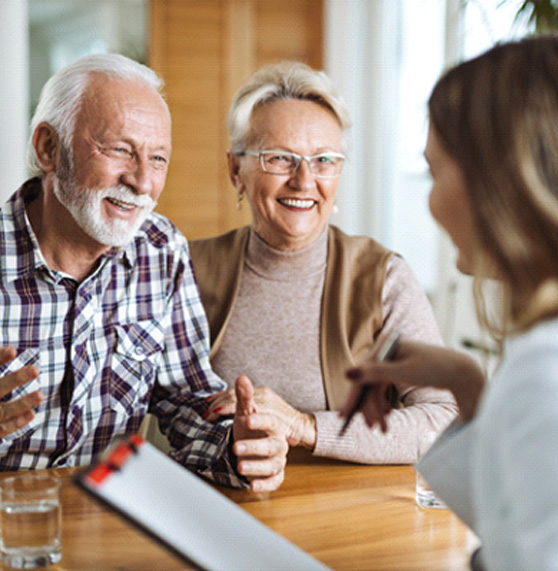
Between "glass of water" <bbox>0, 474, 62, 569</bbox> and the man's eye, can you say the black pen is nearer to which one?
"glass of water" <bbox>0, 474, 62, 569</bbox>

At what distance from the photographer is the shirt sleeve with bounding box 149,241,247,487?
1.56 metres

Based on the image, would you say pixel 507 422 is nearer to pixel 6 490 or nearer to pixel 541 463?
pixel 541 463

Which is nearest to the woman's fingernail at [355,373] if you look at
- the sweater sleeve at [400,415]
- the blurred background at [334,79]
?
the sweater sleeve at [400,415]

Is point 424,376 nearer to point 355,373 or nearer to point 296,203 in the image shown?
point 355,373

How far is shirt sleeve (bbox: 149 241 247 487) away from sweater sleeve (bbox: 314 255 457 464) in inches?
8.7

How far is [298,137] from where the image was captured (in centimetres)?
193

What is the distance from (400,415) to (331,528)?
1.61 feet

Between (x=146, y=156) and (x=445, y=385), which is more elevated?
(x=146, y=156)

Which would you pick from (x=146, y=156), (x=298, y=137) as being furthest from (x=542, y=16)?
(x=146, y=156)

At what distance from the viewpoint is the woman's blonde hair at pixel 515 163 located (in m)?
0.69

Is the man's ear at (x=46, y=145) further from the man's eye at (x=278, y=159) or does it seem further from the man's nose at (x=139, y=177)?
the man's eye at (x=278, y=159)

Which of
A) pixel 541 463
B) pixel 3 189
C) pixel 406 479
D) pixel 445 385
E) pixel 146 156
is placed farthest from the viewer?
pixel 3 189

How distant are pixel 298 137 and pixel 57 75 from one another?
2.05ft

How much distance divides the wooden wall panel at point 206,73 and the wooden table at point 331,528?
3.48 m
